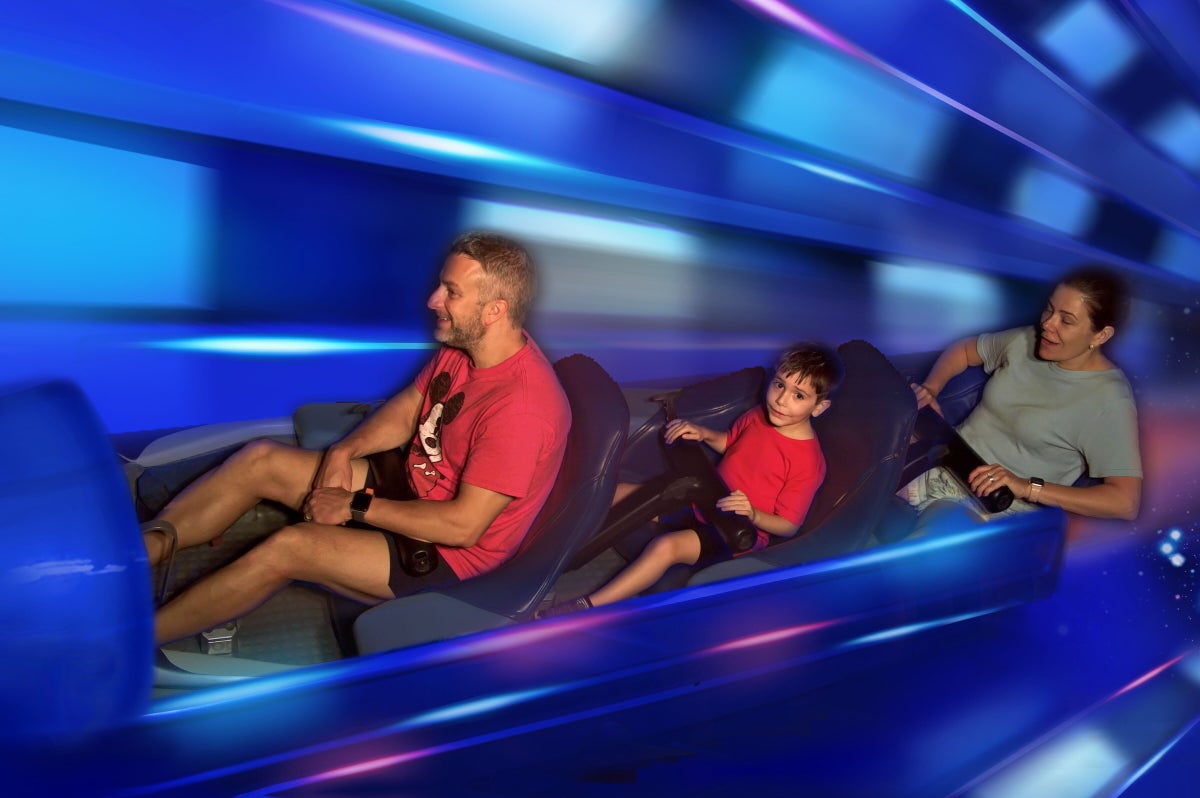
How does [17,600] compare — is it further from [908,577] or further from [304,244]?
[304,244]

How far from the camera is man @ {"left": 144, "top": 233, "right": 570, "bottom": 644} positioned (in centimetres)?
174

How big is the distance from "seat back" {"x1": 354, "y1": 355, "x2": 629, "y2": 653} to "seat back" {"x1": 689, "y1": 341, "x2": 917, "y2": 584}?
276 millimetres

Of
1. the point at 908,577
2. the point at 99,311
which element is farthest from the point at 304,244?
the point at 908,577

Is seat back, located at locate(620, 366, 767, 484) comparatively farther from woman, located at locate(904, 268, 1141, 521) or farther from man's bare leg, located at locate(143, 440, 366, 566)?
man's bare leg, located at locate(143, 440, 366, 566)

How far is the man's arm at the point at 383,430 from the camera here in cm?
206

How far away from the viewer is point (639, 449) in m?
2.30

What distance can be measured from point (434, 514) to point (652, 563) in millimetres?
408

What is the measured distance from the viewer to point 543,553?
5.82 feet

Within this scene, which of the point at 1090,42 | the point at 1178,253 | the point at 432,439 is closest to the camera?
the point at 432,439

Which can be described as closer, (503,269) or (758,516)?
(503,269)

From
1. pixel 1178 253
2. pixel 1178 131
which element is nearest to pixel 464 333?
pixel 1178 131

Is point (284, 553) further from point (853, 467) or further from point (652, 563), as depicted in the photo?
point (853, 467)

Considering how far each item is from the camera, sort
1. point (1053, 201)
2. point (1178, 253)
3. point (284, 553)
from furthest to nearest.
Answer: point (1178, 253) < point (1053, 201) < point (284, 553)

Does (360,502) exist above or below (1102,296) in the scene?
below
